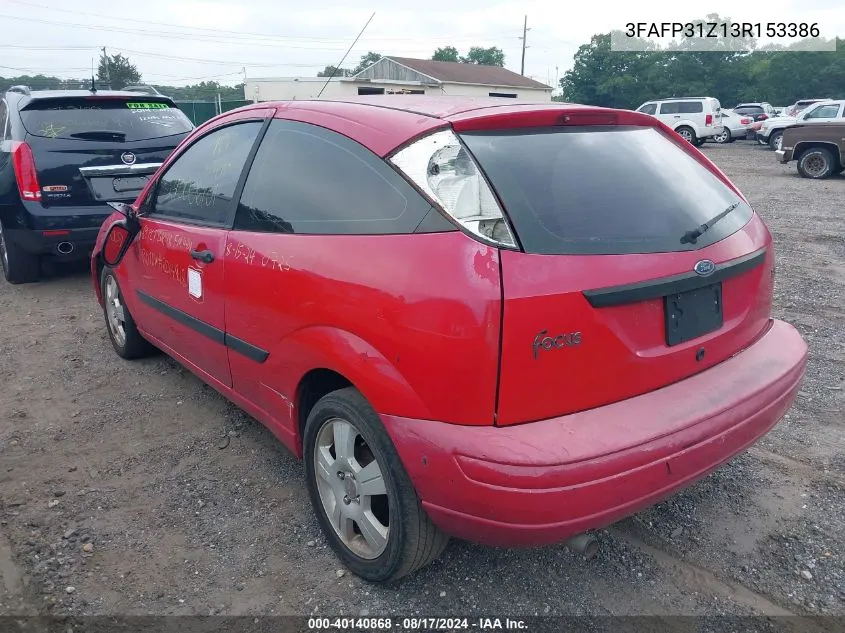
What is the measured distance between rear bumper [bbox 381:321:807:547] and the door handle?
1.34 metres

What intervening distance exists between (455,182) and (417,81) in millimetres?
45441

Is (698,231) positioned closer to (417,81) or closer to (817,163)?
(817,163)

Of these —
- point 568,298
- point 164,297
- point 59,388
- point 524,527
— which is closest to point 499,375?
point 568,298

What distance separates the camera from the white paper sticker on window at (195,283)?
3137 millimetres

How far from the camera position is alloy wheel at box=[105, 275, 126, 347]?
4434 mm

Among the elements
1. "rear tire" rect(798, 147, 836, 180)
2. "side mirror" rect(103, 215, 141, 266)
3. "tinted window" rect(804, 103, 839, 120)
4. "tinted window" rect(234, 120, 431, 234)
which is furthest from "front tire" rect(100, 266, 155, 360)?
"tinted window" rect(804, 103, 839, 120)

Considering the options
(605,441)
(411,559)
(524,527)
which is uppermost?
(605,441)

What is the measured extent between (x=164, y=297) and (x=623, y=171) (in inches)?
96.0

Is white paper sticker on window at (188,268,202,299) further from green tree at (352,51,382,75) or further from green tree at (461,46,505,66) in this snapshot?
green tree at (461,46,505,66)

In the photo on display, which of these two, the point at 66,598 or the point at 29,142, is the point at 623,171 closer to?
the point at 66,598

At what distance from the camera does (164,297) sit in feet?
11.7

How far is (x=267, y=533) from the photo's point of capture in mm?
2738

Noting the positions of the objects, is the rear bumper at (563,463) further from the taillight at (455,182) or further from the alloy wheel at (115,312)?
the alloy wheel at (115,312)

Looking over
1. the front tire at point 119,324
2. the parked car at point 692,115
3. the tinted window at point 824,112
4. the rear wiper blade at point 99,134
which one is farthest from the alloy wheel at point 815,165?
the front tire at point 119,324
